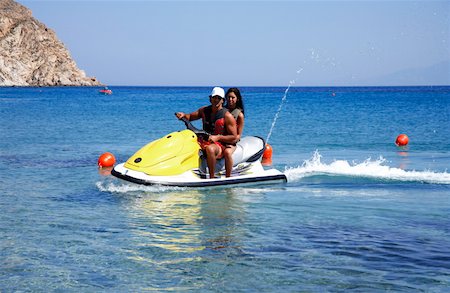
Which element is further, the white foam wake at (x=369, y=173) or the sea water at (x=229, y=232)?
the white foam wake at (x=369, y=173)

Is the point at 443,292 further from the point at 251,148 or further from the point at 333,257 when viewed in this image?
the point at 251,148

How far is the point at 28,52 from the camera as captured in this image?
4680 inches

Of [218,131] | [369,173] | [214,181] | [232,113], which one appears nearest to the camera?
[214,181]

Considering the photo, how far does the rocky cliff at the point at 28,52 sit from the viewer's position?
114m

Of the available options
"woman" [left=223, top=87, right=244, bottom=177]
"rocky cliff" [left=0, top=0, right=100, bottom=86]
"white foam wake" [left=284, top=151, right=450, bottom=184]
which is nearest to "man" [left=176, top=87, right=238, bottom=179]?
"woman" [left=223, top=87, right=244, bottom=177]

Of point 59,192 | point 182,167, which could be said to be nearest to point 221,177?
point 182,167

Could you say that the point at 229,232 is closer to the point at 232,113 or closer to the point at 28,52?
the point at 232,113

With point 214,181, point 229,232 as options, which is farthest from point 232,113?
point 229,232

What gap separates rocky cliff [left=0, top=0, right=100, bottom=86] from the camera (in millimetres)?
113938

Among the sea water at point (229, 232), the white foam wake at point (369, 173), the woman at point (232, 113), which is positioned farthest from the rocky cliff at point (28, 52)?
the woman at point (232, 113)

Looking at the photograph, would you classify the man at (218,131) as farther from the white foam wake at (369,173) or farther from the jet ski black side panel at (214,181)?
the white foam wake at (369,173)

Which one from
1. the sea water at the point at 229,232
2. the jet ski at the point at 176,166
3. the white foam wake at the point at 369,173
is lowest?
the sea water at the point at 229,232

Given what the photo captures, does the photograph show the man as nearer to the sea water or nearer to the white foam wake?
the sea water

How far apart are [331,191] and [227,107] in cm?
211
